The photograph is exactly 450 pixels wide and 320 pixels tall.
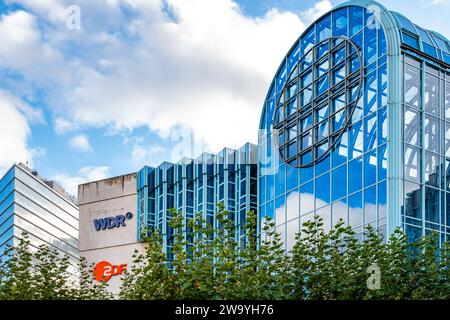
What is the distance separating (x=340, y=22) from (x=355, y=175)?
7739mm

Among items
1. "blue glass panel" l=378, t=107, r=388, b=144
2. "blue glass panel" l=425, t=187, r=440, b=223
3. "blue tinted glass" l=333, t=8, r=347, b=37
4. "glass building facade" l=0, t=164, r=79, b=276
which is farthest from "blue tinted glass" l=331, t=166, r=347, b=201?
"glass building facade" l=0, t=164, r=79, b=276

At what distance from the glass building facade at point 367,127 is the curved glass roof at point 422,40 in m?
0.06

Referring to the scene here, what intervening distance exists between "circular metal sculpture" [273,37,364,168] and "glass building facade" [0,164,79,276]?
54.2 metres

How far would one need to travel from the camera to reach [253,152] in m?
49.8

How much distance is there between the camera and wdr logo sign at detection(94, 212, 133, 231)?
6309 centimetres

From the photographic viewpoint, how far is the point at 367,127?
3612 cm

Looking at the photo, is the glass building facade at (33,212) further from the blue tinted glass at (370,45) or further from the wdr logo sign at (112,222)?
the blue tinted glass at (370,45)

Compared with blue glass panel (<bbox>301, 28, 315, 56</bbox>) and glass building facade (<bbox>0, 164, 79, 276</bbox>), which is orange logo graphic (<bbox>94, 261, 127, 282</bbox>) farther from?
glass building facade (<bbox>0, 164, 79, 276</bbox>)

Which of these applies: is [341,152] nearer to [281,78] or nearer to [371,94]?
[371,94]
